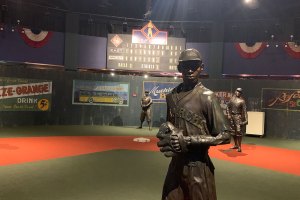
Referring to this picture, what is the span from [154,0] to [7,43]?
8965mm

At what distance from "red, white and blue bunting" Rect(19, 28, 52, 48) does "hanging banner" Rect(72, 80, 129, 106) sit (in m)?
2.89

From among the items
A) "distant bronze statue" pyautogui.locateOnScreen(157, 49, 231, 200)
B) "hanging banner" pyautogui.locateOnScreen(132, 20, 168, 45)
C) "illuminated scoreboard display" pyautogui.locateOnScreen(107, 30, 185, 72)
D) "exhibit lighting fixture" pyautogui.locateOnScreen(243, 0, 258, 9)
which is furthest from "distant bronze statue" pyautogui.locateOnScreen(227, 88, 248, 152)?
"exhibit lighting fixture" pyautogui.locateOnScreen(243, 0, 258, 9)

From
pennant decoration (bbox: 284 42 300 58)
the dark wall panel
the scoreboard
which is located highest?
pennant decoration (bbox: 284 42 300 58)

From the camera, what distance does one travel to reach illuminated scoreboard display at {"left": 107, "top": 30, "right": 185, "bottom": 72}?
15406 mm

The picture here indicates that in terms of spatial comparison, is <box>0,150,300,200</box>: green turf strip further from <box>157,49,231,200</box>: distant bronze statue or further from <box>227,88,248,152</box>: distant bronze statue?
<box>157,49,231,200</box>: distant bronze statue

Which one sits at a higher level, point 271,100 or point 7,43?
point 7,43

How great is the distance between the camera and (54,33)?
17.2m

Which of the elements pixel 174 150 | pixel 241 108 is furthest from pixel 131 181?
pixel 241 108

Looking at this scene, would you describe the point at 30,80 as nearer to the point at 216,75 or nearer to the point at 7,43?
the point at 7,43

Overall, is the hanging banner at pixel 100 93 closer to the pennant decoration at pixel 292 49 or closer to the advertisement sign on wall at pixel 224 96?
the advertisement sign on wall at pixel 224 96

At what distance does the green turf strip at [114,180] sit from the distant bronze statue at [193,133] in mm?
2647

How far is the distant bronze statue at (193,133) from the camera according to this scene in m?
2.76

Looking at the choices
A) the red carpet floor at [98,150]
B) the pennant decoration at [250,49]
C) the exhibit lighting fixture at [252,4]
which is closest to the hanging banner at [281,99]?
the pennant decoration at [250,49]

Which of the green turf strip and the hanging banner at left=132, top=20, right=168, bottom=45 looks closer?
the green turf strip
